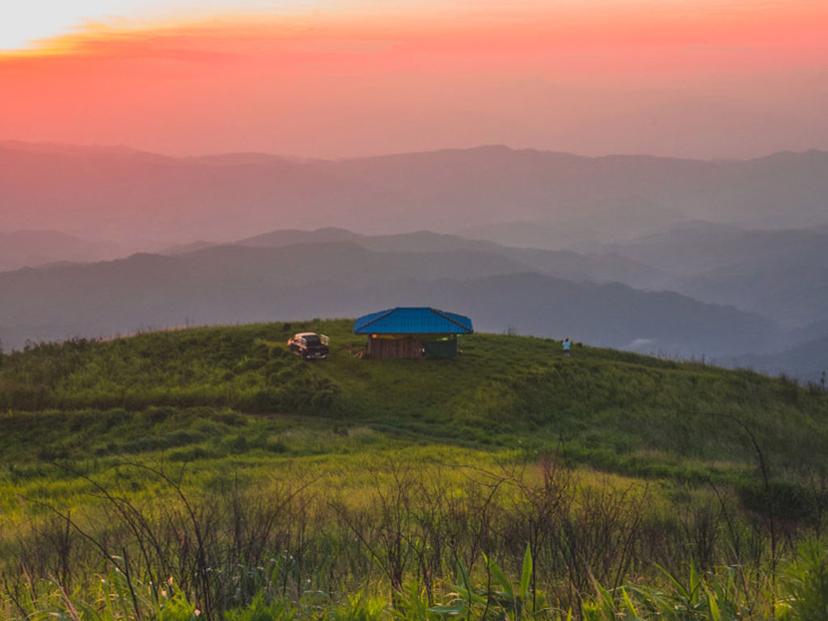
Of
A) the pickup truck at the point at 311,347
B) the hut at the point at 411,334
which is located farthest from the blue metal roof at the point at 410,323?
the pickup truck at the point at 311,347

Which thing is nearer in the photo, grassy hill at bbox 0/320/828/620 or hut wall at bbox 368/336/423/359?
grassy hill at bbox 0/320/828/620

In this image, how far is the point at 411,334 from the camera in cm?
4769

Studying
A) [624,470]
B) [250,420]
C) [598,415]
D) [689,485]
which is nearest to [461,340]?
[598,415]

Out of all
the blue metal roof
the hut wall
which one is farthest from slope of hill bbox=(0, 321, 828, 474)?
the blue metal roof

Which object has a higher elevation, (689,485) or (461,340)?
(461,340)

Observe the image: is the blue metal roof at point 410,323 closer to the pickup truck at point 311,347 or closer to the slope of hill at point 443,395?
the slope of hill at point 443,395

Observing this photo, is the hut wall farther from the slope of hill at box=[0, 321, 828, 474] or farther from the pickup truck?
the pickup truck

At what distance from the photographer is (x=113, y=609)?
736 cm

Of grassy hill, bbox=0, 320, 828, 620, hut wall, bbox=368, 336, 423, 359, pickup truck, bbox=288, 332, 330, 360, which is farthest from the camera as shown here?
hut wall, bbox=368, 336, 423, 359

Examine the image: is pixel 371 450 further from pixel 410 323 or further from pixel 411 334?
pixel 410 323

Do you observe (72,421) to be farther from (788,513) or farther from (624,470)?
(788,513)

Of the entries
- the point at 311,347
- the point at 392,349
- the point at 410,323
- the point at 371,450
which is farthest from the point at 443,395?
the point at 371,450

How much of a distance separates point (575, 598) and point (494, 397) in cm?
3528

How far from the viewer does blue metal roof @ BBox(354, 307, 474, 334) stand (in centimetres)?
4744
